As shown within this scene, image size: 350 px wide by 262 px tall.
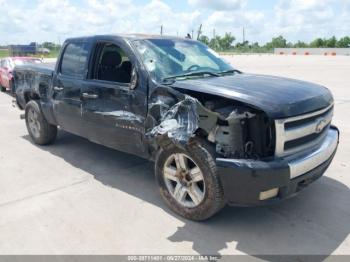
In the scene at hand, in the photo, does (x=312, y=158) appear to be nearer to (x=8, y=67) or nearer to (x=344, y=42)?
(x=8, y=67)

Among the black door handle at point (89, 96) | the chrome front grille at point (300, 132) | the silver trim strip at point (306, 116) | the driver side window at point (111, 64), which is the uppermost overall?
the driver side window at point (111, 64)

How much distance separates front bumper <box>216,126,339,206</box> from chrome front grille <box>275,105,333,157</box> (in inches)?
3.6

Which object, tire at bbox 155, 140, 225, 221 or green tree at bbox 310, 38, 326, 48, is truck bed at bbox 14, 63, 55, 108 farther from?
green tree at bbox 310, 38, 326, 48

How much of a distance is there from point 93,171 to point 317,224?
314 centimetres

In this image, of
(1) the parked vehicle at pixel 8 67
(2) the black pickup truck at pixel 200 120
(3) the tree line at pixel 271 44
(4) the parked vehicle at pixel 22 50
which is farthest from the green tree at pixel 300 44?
(2) the black pickup truck at pixel 200 120

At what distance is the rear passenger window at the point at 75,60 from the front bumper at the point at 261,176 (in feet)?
9.26

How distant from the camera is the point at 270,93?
351 centimetres

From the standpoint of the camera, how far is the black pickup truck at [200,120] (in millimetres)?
3344

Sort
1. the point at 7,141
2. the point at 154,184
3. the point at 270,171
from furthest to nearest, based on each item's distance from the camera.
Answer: the point at 7,141, the point at 154,184, the point at 270,171

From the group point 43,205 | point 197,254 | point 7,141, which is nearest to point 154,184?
point 43,205

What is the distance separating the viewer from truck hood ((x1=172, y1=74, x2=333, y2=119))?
329 cm

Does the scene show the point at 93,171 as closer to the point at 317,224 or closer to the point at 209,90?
the point at 209,90

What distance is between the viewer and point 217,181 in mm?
3496

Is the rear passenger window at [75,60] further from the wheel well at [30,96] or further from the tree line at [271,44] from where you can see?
the tree line at [271,44]
